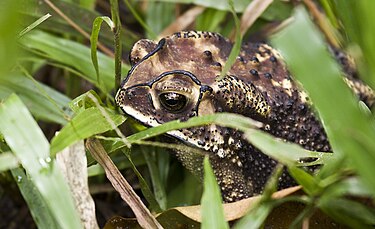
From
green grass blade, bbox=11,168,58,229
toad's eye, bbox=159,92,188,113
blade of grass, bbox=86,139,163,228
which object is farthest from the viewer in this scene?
toad's eye, bbox=159,92,188,113

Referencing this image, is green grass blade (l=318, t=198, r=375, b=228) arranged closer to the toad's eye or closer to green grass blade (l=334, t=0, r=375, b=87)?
green grass blade (l=334, t=0, r=375, b=87)

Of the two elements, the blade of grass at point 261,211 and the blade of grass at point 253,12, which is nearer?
the blade of grass at point 261,211

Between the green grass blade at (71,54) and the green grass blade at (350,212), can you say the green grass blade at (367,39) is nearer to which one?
the green grass blade at (350,212)

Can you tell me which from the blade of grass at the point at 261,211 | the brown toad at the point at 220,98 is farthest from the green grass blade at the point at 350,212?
the brown toad at the point at 220,98

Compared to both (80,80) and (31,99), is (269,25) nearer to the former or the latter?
(80,80)

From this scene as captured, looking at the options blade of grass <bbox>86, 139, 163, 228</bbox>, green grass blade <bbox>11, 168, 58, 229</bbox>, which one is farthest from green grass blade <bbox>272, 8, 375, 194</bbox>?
green grass blade <bbox>11, 168, 58, 229</bbox>

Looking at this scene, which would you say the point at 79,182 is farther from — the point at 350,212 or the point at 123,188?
the point at 350,212

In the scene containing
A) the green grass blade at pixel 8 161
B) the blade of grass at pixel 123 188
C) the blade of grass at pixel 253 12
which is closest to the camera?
the green grass blade at pixel 8 161
